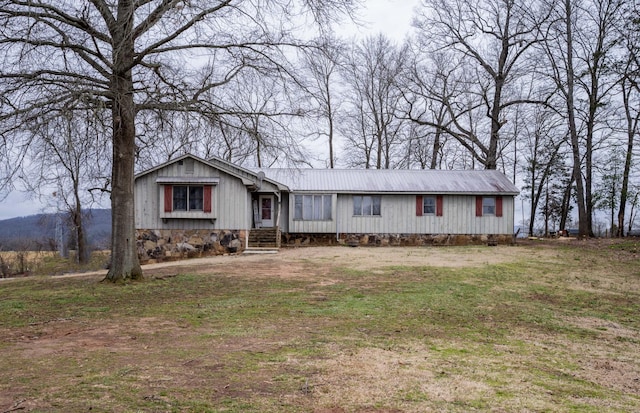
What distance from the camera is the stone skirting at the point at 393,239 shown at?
25359 millimetres

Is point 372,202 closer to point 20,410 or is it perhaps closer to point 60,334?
point 60,334

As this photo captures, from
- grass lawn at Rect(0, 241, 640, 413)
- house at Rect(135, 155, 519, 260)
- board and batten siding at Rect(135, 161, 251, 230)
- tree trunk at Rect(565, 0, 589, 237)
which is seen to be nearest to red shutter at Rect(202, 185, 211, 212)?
board and batten siding at Rect(135, 161, 251, 230)

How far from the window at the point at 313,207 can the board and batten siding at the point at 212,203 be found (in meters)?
4.22

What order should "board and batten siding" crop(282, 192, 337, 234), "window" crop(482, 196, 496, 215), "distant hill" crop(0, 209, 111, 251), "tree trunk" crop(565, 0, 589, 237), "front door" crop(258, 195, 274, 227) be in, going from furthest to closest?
"distant hill" crop(0, 209, 111, 251)
"tree trunk" crop(565, 0, 589, 237)
"window" crop(482, 196, 496, 215)
"board and batten siding" crop(282, 192, 337, 234)
"front door" crop(258, 195, 274, 227)

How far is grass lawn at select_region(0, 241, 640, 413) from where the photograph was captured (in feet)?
14.0

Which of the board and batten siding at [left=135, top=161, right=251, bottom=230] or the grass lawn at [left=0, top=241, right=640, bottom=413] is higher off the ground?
the board and batten siding at [left=135, top=161, right=251, bottom=230]

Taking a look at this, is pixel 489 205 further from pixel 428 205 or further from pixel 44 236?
pixel 44 236

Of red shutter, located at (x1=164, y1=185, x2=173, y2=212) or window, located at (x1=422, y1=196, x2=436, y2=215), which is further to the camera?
window, located at (x1=422, y1=196, x2=436, y2=215)

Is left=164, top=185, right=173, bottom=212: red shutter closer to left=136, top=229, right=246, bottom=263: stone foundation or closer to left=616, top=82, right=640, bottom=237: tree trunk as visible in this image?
left=136, top=229, right=246, bottom=263: stone foundation

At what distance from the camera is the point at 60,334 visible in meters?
6.76

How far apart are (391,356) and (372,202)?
2012cm

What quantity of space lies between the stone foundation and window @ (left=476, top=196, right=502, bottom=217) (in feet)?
39.0

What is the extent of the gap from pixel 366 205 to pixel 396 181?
215cm

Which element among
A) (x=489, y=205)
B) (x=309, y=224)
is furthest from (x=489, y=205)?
(x=309, y=224)
